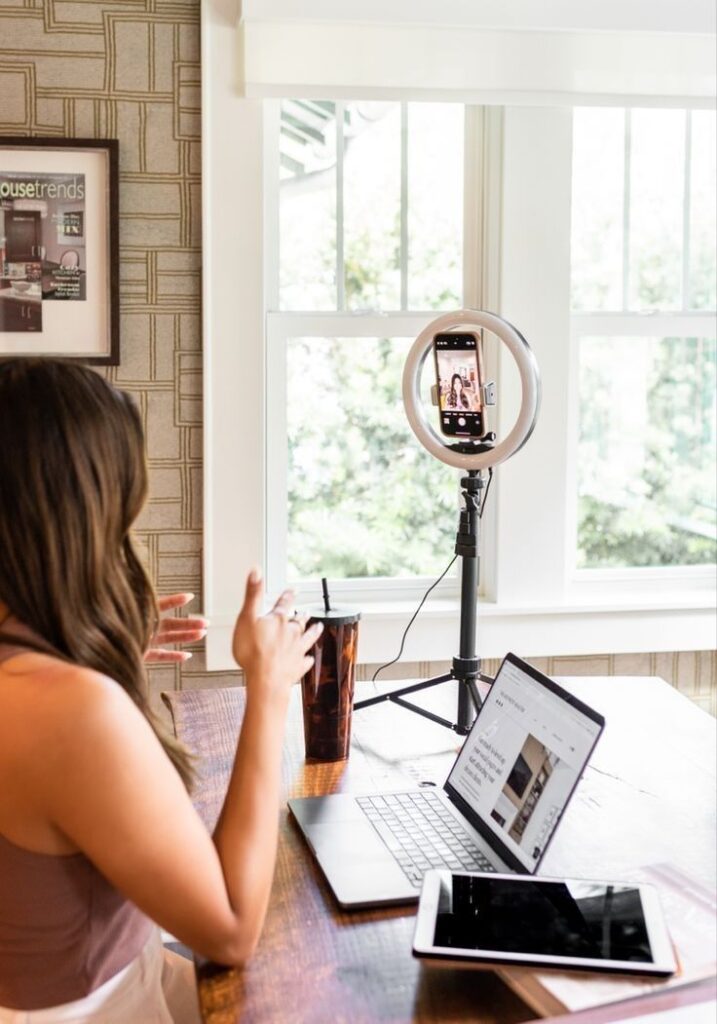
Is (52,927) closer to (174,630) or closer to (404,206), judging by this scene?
(174,630)

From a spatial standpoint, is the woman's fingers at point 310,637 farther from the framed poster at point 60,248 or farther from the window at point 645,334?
the window at point 645,334

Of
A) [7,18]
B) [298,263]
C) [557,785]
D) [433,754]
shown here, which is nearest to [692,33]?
[298,263]

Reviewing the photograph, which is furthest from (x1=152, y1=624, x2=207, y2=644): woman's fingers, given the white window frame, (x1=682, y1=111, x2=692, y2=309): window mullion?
(x1=682, y1=111, x2=692, y2=309): window mullion

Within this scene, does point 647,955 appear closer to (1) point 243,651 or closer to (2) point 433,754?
(1) point 243,651

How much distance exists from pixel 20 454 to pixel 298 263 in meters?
1.83

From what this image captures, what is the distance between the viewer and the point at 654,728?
72.1 inches

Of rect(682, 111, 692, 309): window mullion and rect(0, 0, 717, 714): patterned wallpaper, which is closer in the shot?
rect(0, 0, 717, 714): patterned wallpaper

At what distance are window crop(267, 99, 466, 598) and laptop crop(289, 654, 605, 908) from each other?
1445mm

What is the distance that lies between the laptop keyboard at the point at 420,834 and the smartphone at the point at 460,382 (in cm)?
63

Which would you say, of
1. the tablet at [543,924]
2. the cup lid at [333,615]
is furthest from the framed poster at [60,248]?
the tablet at [543,924]

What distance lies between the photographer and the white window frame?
266cm

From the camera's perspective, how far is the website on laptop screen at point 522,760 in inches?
49.4

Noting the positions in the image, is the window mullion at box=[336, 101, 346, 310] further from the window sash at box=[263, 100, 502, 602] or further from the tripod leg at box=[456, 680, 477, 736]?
the tripod leg at box=[456, 680, 477, 736]

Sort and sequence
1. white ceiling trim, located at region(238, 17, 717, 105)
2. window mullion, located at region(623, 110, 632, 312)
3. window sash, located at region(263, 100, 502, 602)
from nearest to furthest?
white ceiling trim, located at region(238, 17, 717, 105), window sash, located at region(263, 100, 502, 602), window mullion, located at region(623, 110, 632, 312)
